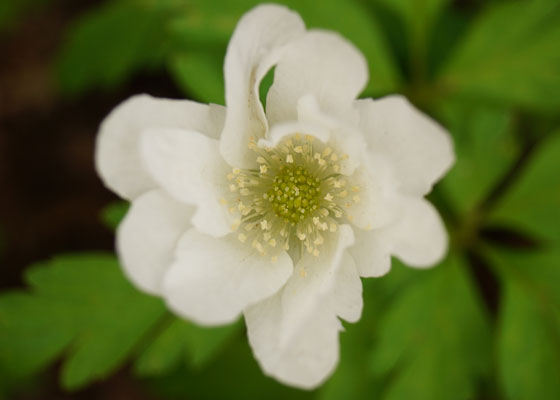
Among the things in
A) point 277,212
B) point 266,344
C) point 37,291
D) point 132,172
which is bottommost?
point 37,291

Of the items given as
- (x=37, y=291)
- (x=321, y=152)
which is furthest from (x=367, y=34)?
(x=37, y=291)

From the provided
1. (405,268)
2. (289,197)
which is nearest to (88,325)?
(289,197)

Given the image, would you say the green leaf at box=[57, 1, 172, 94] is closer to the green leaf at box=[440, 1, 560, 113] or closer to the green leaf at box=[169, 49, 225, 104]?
the green leaf at box=[169, 49, 225, 104]

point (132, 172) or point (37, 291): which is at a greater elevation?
point (132, 172)

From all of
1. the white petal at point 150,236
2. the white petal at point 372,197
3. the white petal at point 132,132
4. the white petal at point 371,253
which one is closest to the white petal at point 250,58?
the white petal at point 132,132

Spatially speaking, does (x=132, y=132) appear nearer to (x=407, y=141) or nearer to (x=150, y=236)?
(x=150, y=236)

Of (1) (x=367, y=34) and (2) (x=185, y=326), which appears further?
(1) (x=367, y=34)

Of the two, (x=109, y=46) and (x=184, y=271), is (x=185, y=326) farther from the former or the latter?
(x=109, y=46)
